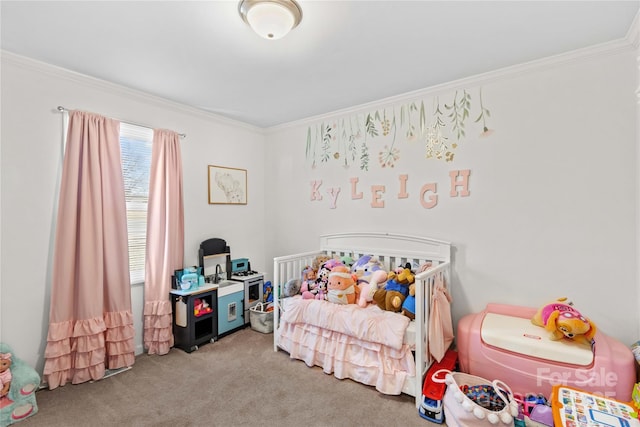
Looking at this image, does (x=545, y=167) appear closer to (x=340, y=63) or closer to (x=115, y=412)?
(x=340, y=63)

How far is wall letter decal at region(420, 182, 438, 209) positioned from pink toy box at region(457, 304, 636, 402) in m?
1.04

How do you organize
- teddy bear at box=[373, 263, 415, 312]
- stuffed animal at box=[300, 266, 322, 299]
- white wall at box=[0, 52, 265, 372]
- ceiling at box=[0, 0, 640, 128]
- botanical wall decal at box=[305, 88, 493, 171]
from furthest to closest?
stuffed animal at box=[300, 266, 322, 299] → botanical wall decal at box=[305, 88, 493, 171] → teddy bear at box=[373, 263, 415, 312] → white wall at box=[0, 52, 265, 372] → ceiling at box=[0, 0, 640, 128]

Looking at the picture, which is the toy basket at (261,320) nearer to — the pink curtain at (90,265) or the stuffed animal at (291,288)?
the stuffed animal at (291,288)

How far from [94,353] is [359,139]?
3.09 meters

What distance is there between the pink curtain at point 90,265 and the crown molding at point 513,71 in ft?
7.59

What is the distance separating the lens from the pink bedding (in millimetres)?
2209

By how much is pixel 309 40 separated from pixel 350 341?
2.25 metres

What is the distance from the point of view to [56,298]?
7.57 feet

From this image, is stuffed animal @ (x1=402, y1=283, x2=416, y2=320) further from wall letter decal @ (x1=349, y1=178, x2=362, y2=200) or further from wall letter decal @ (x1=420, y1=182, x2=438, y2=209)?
wall letter decal @ (x1=349, y1=178, x2=362, y2=200)

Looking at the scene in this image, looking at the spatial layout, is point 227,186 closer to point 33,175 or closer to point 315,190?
point 315,190

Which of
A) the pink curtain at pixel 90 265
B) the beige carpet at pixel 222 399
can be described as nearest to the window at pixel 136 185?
the pink curtain at pixel 90 265

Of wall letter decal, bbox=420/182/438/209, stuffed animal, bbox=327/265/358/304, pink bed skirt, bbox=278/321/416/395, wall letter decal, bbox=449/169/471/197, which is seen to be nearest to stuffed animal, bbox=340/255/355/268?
stuffed animal, bbox=327/265/358/304

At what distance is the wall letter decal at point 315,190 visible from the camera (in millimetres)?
3680

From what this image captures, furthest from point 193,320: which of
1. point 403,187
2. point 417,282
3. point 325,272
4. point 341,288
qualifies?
point 403,187
